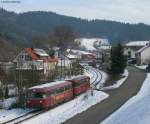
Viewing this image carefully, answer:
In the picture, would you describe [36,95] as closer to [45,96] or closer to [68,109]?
[45,96]

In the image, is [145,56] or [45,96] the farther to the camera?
[145,56]

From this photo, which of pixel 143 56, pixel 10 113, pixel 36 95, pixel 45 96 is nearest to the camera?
pixel 10 113

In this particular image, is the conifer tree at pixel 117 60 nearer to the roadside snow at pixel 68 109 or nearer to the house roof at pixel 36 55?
the house roof at pixel 36 55

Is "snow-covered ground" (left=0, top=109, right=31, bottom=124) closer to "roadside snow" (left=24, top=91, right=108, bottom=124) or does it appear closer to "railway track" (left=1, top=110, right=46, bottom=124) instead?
"railway track" (left=1, top=110, right=46, bottom=124)

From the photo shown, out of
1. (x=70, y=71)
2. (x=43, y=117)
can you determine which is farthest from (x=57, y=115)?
(x=70, y=71)

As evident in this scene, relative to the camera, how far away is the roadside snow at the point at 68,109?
34225 mm

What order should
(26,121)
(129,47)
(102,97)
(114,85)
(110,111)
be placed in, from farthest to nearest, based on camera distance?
(129,47), (114,85), (102,97), (110,111), (26,121)

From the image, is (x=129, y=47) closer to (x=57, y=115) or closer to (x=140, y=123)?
(x=57, y=115)

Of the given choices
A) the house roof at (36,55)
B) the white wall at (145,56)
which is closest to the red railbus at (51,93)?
the house roof at (36,55)

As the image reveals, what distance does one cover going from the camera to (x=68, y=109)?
41.1 meters

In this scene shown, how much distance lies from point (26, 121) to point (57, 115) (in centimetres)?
385

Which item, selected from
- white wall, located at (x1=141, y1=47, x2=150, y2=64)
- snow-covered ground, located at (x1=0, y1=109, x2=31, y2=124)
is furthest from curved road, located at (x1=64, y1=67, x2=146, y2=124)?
white wall, located at (x1=141, y1=47, x2=150, y2=64)

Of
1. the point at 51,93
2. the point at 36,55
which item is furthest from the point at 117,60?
the point at 51,93

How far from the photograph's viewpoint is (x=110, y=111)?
126 ft
